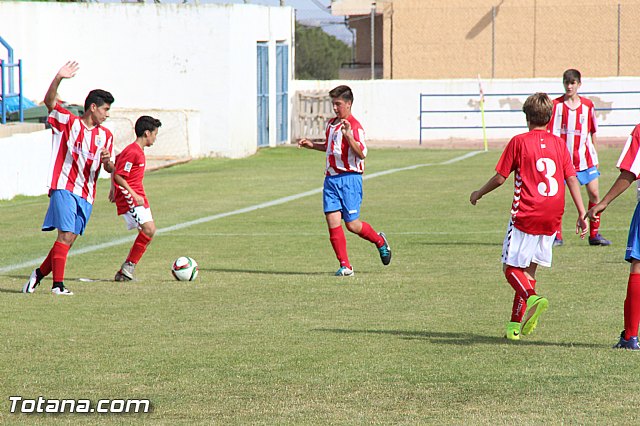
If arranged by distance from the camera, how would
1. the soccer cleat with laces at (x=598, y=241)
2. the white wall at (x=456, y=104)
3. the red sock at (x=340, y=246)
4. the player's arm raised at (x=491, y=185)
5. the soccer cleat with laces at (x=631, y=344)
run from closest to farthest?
the soccer cleat with laces at (x=631, y=344)
the player's arm raised at (x=491, y=185)
the red sock at (x=340, y=246)
the soccer cleat with laces at (x=598, y=241)
the white wall at (x=456, y=104)

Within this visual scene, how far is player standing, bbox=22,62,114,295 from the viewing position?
10914 mm

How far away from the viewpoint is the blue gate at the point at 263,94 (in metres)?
36.4

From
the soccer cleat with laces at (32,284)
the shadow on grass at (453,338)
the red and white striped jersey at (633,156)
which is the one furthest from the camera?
the soccer cleat with laces at (32,284)

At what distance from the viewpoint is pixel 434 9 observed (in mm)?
46750

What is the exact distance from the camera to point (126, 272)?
38.9 feet

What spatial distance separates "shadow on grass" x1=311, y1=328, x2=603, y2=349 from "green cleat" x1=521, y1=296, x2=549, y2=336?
0.70 feet

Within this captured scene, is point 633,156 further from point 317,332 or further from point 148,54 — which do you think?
point 148,54

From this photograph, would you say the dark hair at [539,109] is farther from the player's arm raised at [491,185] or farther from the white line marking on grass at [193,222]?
the white line marking on grass at [193,222]

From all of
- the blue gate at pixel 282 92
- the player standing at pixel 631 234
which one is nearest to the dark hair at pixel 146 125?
the player standing at pixel 631 234

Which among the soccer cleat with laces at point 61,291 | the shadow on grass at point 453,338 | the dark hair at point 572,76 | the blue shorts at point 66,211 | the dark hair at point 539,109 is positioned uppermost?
the dark hair at point 572,76

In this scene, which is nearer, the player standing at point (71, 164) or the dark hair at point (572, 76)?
the player standing at point (71, 164)

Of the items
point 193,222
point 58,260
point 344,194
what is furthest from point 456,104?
point 58,260

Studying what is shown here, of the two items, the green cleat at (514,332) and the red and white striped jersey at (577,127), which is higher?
the red and white striped jersey at (577,127)

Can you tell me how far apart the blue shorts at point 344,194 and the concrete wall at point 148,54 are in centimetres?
2139
